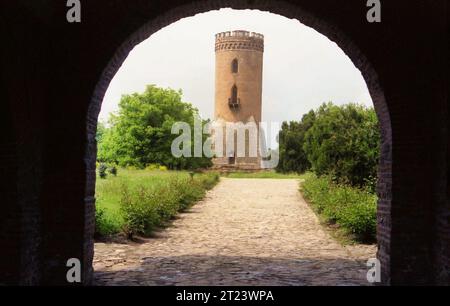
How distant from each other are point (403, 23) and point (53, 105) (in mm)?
4225

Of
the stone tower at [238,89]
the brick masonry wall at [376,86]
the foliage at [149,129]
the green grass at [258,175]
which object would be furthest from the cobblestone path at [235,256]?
the stone tower at [238,89]

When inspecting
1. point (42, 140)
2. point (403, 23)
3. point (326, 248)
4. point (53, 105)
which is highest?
point (403, 23)

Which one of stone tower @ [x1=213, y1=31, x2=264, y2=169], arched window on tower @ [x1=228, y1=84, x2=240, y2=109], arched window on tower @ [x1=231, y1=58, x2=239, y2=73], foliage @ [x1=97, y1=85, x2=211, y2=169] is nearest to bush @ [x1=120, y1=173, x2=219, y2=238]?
foliage @ [x1=97, y1=85, x2=211, y2=169]

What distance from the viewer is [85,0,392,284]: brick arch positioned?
19.9ft

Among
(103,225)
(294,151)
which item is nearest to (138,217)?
(103,225)

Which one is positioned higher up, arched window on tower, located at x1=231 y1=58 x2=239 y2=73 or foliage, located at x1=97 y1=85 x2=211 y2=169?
arched window on tower, located at x1=231 y1=58 x2=239 y2=73

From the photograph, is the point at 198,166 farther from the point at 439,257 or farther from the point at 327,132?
the point at 439,257

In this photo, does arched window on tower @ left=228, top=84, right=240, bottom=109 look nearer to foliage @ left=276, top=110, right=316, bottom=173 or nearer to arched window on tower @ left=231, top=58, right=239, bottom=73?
arched window on tower @ left=231, top=58, right=239, bottom=73

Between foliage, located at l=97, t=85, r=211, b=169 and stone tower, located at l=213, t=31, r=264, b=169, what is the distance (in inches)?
132

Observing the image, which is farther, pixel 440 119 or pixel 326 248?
pixel 326 248

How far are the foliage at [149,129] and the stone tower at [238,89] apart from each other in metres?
3.37
